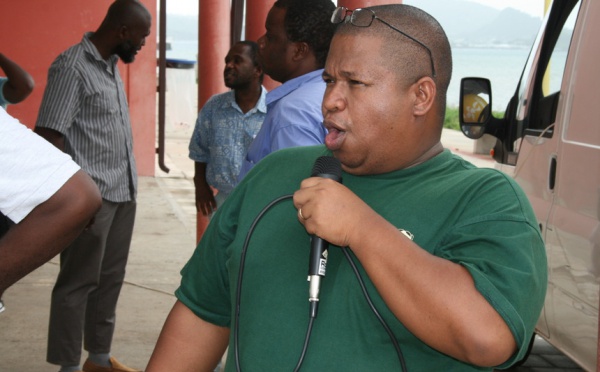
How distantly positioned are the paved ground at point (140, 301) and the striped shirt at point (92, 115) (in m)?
1.29

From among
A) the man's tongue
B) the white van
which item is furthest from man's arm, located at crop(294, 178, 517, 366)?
the white van

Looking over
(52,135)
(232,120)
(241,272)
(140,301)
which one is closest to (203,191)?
(232,120)

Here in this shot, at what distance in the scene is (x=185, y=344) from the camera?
221cm

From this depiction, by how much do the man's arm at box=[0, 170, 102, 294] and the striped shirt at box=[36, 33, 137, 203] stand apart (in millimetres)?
2508

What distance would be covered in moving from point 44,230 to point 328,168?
0.93m

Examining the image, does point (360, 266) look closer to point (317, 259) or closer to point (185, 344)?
point (317, 259)

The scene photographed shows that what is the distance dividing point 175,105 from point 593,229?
1871cm

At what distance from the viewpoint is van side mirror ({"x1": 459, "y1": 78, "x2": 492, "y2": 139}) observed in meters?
5.53

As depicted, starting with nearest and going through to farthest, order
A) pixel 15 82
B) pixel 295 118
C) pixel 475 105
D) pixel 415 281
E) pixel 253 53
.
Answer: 1. pixel 415 281
2. pixel 295 118
3. pixel 475 105
4. pixel 253 53
5. pixel 15 82

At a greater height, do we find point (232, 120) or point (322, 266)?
point (322, 266)

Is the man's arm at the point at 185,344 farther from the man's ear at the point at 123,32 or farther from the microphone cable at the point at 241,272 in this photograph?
the man's ear at the point at 123,32

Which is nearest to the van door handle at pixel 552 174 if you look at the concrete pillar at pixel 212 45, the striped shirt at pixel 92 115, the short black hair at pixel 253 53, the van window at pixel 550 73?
the van window at pixel 550 73

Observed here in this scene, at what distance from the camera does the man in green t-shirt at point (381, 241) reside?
170 cm

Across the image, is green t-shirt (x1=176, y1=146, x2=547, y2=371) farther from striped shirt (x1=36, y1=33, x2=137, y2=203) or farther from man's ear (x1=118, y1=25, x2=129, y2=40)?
man's ear (x1=118, y1=25, x2=129, y2=40)
